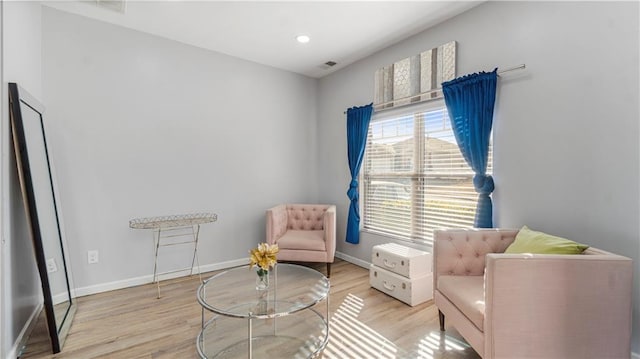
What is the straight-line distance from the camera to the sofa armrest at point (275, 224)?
11.0 ft

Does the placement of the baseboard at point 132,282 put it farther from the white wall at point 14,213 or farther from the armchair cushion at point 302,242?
the armchair cushion at point 302,242

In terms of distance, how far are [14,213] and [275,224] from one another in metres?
2.18

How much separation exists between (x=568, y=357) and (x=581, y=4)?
230 centimetres

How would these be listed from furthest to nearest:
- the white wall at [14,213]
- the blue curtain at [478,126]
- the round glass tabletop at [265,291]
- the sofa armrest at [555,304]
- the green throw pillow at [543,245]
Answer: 1. the blue curtain at [478,126]
2. the round glass tabletop at [265,291]
3. the white wall at [14,213]
4. the green throw pillow at [543,245]
5. the sofa armrest at [555,304]

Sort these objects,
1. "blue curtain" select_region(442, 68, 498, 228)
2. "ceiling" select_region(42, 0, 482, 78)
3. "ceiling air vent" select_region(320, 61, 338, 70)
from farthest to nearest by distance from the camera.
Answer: "ceiling air vent" select_region(320, 61, 338, 70), "ceiling" select_region(42, 0, 482, 78), "blue curtain" select_region(442, 68, 498, 228)

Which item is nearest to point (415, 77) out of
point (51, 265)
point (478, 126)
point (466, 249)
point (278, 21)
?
point (478, 126)

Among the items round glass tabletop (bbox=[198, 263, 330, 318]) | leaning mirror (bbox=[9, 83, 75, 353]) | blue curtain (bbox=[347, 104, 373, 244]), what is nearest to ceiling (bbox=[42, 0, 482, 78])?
blue curtain (bbox=[347, 104, 373, 244])

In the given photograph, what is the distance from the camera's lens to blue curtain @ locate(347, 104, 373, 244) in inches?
145

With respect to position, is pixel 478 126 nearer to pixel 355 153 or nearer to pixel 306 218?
pixel 355 153

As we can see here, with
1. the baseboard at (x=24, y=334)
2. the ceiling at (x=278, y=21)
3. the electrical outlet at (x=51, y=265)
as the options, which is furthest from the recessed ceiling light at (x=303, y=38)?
the baseboard at (x=24, y=334)

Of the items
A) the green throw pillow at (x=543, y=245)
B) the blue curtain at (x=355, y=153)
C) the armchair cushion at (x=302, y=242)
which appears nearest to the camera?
the green throw pillow at (x=543, y=245)

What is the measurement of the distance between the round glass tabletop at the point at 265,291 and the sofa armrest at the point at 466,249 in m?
0.90

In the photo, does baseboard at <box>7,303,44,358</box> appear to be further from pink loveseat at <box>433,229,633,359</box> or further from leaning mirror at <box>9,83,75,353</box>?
pink loveseat at <box>433,229,633,359</box>

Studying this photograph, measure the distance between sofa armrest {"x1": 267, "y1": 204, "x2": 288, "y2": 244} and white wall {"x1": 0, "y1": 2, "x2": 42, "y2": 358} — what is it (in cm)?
203
